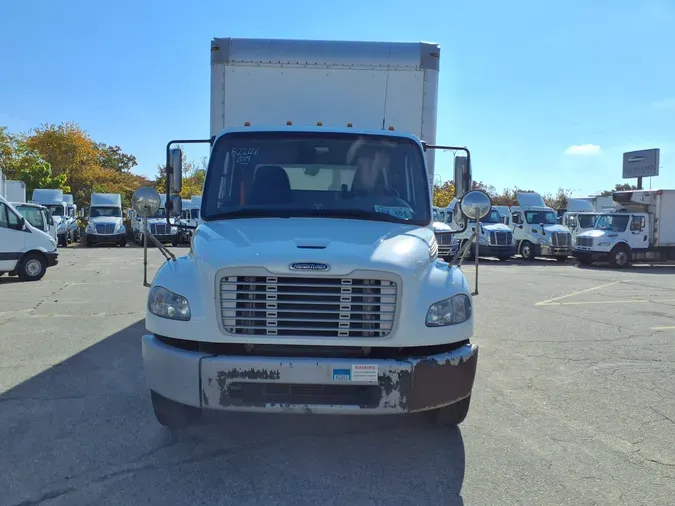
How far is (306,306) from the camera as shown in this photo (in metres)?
3.71

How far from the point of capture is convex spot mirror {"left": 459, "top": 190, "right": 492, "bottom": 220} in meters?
4.70

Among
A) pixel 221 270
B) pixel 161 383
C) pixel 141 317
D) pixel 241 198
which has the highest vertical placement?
pixel 241 198

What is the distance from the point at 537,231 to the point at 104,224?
825 inches

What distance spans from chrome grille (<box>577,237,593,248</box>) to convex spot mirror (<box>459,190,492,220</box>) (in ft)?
66.5

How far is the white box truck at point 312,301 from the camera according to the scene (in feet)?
11.9

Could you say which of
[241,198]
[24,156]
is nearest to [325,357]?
[241,198]

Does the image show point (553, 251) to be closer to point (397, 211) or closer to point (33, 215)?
point (33, 215)

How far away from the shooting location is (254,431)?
442 cm

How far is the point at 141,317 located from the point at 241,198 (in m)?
5.05

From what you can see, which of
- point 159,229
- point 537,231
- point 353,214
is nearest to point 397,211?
point 353,214

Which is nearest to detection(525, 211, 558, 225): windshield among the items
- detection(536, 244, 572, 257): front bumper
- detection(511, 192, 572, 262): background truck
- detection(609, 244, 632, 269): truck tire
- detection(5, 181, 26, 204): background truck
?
detection(511, 192, 572, 262): background truck

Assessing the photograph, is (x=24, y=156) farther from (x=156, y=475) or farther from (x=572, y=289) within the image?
(x=156, y=475)

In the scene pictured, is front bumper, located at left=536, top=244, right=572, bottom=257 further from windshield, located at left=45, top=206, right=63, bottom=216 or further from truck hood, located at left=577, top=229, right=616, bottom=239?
windshield, located at left=45, top=206, right=63, bottom=216

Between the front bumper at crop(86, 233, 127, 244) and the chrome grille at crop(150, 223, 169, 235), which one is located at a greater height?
the chrome grille at crop(150, 223, 169, 235)
